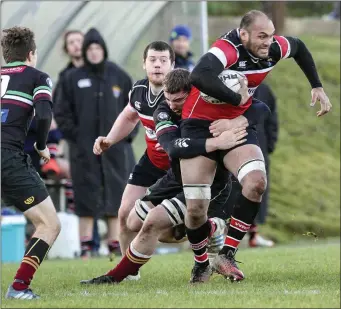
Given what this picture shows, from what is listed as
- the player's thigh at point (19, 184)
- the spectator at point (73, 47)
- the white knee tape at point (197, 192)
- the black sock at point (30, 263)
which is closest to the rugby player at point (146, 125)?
the white knee tape at point (197, 192)

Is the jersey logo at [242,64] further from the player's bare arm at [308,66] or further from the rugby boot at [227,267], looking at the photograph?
the rugby boot at [227,267]

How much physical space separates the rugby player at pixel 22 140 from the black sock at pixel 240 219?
1440mm

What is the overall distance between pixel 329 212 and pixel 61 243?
277 inches

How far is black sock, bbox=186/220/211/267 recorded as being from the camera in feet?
29.2

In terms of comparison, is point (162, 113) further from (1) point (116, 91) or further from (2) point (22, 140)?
(1) point (116, 91)

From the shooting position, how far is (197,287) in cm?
851

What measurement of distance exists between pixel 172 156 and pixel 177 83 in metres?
0.63

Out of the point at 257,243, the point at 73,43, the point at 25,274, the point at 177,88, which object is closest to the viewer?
the point at 25,274

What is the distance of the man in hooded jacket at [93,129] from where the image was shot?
562 inches

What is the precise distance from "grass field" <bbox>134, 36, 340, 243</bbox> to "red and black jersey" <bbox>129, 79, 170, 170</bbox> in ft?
23.7

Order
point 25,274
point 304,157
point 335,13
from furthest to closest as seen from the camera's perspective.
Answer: point 335,13 → point 304,157 → point 25,274

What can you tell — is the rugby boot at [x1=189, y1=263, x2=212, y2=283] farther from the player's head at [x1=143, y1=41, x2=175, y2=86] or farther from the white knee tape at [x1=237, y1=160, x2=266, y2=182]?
the player's head at [x1=143, y1=41, x2=175, y2=86]

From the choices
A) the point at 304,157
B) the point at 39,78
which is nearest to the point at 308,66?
the point at 39,78

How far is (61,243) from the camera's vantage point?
588 inches
